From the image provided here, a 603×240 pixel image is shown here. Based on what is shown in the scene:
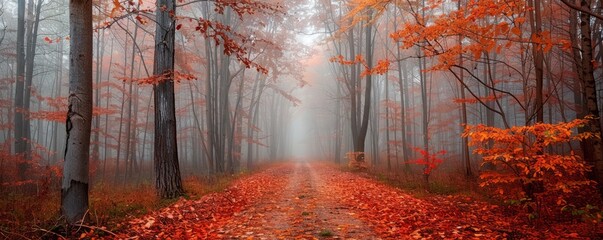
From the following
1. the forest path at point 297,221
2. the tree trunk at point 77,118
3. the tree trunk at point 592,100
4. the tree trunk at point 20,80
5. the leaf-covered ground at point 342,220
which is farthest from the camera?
the tree trunk at point 20,80

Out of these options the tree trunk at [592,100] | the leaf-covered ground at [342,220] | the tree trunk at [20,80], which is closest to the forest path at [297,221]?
the leaf-covered ground at [342,220]

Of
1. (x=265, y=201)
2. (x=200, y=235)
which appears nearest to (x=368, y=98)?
(x=265, y=201)

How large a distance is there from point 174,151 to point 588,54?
9221 mm

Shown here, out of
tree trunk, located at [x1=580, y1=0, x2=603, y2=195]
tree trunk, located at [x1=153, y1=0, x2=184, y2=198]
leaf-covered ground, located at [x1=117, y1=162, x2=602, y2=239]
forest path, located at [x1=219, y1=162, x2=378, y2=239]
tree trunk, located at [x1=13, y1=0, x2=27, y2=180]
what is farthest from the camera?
tree trunk, located at [x1=13, y1=0, x2=27, y2=180]

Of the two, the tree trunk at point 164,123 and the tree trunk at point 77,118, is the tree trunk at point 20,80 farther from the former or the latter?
the tree trunk at point 77,118

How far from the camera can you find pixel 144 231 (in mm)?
5020

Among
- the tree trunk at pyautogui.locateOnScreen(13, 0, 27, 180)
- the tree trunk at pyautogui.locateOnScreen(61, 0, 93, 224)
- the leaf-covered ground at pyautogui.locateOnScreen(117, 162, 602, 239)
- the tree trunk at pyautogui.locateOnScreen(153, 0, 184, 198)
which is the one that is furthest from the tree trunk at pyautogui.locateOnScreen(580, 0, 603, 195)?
the tree trunk at pyautogui.locateOnScreen(13, 0, 27, 180)

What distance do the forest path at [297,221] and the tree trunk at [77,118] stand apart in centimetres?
226

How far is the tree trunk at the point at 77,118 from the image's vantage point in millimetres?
4699

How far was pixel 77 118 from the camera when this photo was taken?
15.5 ft

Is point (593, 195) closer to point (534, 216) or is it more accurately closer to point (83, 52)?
point (534, 216)

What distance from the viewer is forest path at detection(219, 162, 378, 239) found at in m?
5.07

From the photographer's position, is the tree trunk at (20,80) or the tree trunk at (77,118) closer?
the tree trunk at (77,118)

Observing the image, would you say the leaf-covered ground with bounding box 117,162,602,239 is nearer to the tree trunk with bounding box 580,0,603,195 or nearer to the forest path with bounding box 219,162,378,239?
the forest path with bounding box 219,162,378,239
